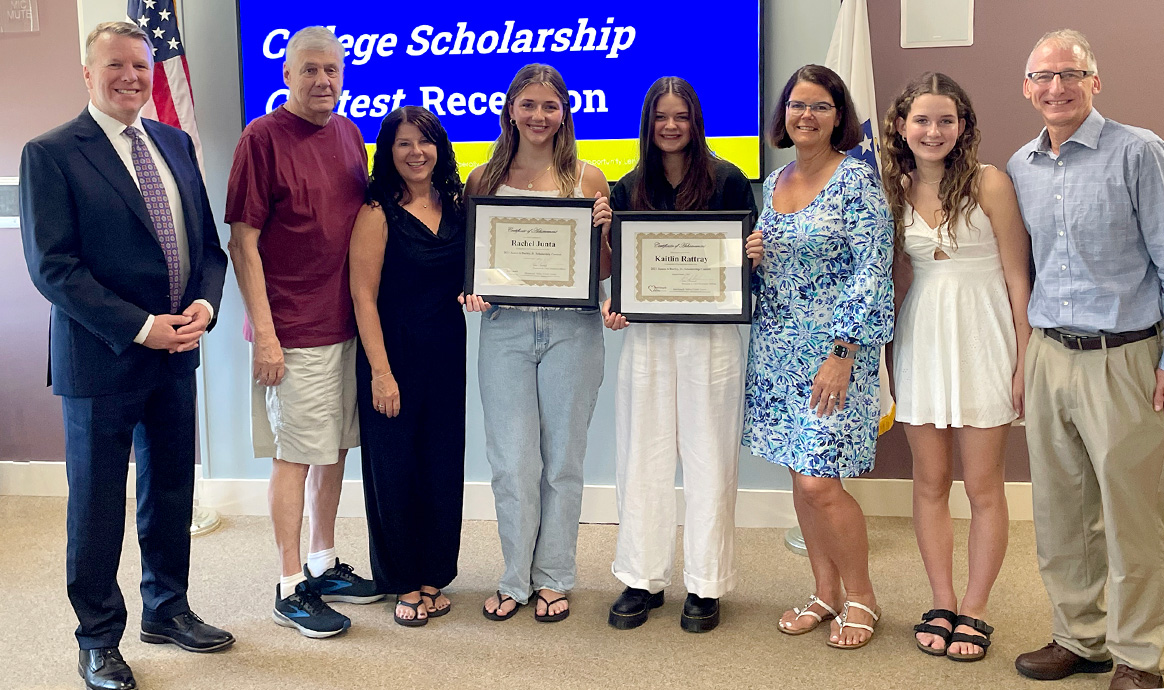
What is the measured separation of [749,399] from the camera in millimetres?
2693

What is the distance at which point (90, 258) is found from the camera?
242cm

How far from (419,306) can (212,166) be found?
1.68 meters

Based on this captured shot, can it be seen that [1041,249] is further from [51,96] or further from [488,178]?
[51,96]

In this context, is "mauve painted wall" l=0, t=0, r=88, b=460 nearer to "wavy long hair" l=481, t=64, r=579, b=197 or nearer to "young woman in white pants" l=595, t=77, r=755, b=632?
"wavy long hair" l=481, t=64, r=579, b=197

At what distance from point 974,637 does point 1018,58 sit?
2139 mm

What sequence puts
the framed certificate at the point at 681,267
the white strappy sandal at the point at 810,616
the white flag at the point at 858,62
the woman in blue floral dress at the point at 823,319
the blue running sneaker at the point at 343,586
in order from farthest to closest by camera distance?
the white flag at the point at 858,62, the blue running sneaker at the point at 343,586, the white strappy sandal at the point at 810,616, the framed certificate at the point at 681,267, the woman in blue floral dress at the point at 823,319

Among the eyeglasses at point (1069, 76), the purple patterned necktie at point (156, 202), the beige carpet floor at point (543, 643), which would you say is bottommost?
the beige carpet floor at point (543, 643)

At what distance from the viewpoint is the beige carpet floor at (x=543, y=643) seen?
99.4 inches

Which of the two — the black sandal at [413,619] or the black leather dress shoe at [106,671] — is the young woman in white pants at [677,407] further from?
the black leather dress shoe at [106,671]

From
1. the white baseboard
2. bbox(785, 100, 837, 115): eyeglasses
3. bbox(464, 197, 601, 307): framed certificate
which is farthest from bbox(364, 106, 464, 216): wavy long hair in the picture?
the white baseboard

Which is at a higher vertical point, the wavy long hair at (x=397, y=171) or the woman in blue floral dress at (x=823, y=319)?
the wavy long hair at (x=397, y=171)

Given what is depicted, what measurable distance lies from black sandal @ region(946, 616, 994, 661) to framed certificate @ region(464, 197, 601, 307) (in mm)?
1344

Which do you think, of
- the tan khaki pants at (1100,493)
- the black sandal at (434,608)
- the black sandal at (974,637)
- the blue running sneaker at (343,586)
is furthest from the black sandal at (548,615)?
the tan khaki pants at (1100,493)

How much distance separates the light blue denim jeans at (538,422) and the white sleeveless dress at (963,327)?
898mm
